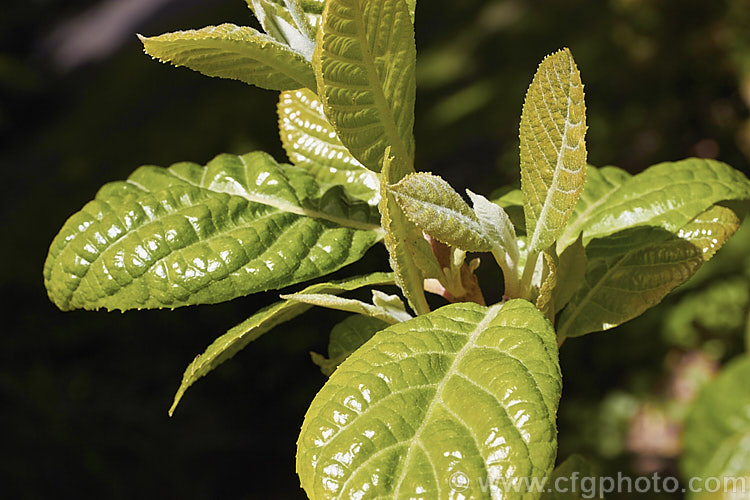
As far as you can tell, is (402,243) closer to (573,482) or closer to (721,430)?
(573,482)

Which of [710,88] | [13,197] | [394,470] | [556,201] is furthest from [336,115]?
[13,197]

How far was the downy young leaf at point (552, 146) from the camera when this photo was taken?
3.07ft

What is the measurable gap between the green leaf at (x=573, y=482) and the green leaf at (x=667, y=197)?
0.47 metres

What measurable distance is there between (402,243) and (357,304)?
14cm

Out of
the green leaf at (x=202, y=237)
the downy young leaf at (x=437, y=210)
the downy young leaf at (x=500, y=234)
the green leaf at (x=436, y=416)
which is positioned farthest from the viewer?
the green leaf at (x=202, y=237)

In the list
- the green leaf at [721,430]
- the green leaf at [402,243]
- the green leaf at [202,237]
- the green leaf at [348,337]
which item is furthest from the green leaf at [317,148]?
the green leaf at [721,430]

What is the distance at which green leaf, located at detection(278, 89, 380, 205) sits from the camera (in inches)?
55.9

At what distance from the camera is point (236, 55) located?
100cm

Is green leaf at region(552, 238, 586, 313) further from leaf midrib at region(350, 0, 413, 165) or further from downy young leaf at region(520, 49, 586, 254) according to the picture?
leaf midrib at region(350, 0, 413, 165)

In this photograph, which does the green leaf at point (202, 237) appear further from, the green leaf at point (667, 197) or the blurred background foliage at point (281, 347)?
the blurred background foliage at point (281, 347)

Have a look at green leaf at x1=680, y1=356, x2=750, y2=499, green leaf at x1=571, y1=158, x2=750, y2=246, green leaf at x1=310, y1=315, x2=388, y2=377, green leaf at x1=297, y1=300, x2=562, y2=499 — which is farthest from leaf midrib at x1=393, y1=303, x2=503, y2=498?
green leaf at x1=680, y1=356, x2=750, y2=499

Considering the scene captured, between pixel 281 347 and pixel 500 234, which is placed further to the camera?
pixel 281 347

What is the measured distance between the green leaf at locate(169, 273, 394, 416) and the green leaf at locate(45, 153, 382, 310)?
0.05m

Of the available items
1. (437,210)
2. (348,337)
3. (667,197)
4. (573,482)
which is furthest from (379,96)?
(573,482)
